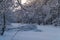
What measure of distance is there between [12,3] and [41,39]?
6.41 ft

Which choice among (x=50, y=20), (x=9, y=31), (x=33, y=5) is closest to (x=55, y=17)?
(x=50, y=20)

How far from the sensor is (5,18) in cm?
902

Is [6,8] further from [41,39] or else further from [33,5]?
[33,5]

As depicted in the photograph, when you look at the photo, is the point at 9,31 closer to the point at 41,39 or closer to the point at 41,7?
the point at 41,39

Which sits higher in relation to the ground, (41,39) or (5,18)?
(5,18)

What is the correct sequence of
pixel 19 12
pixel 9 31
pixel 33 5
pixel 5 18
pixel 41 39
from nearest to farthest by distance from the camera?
pixel 41 39
pixel 5 18
pixel 9 31
pixel 19 12
pixel 33 5

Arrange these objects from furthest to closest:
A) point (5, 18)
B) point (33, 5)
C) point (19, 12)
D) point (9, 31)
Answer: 1. point (33, 5)
2. point (19, 12)
3. point (9, 31)
4. point (5, 18)

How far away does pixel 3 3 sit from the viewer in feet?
27.9

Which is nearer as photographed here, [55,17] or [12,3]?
[12,3]

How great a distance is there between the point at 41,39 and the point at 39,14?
5.34 meters

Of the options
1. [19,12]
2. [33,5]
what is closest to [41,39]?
[19,12]

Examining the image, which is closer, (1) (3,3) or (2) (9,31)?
(1) (3,3)

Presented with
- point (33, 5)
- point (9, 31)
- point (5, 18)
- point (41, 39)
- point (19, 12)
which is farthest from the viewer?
point (33, 5)

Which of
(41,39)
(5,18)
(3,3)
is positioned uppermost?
(3,3)
